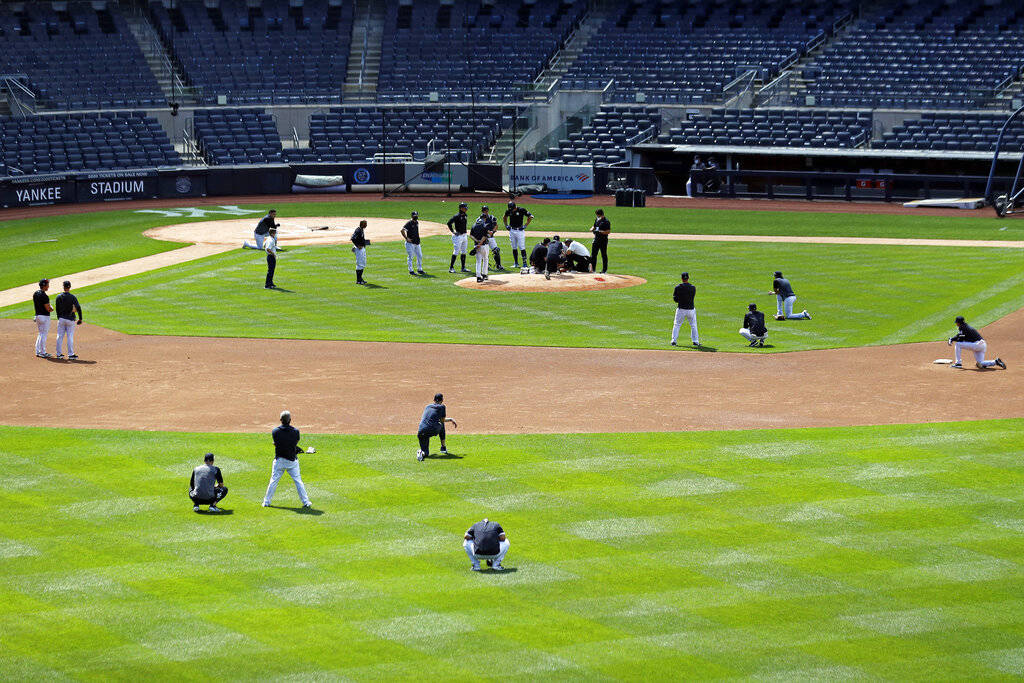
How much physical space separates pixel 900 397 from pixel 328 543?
1330cm

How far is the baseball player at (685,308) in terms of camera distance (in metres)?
29.8

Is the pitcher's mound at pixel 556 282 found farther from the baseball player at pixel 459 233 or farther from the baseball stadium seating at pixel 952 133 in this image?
the baseball stadium seating at pixel 952 133

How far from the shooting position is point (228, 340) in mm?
31641

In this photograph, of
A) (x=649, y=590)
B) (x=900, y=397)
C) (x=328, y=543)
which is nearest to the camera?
(x=649, y=590)

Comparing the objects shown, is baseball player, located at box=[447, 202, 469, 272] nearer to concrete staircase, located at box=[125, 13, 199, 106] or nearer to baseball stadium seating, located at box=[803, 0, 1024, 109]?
baseball stadium seating, located at box=[803, 0, 1024, 109]

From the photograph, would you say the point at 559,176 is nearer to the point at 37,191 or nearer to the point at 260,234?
the point at 260,234

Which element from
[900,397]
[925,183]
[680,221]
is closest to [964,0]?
[925,183]

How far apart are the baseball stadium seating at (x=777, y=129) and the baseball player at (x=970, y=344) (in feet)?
130

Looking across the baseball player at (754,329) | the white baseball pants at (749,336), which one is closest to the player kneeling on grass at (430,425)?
the baseball player at (754,329)

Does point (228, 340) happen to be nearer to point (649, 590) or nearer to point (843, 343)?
point (843, 343)

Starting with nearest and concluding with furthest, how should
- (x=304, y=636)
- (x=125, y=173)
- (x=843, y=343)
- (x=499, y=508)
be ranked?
(x=304, y=636) → (x=499, y=508) → (x=843, y=343) → (x=125, y=173)

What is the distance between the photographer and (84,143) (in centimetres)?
6744

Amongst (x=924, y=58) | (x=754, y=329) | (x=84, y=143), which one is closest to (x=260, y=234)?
(x=754, y=329)

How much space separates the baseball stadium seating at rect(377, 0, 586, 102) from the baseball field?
139 ft
